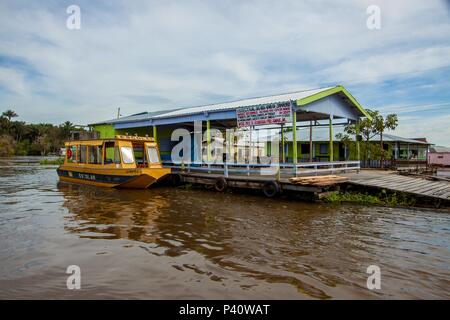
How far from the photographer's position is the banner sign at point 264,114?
43.7ft

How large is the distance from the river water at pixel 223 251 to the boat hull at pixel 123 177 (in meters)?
4.35

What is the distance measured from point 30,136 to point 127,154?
81.3 meters

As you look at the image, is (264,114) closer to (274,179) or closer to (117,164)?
(274,179)

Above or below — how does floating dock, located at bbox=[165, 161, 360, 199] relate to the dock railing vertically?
below

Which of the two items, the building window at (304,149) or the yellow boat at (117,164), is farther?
the building window at (304,149)

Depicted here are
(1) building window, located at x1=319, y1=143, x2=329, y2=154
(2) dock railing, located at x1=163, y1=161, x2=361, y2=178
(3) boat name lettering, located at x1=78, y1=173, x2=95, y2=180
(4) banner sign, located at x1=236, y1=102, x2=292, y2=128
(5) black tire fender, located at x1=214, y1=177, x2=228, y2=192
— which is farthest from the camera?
(1) building window, located at x1=319, y1=143, x2=329, y2=154

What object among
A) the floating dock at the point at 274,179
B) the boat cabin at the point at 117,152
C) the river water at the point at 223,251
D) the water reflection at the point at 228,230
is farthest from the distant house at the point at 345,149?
the river water at the point at 223,251

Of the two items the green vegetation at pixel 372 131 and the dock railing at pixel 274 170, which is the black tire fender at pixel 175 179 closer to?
the dock railing at pixel 274 170

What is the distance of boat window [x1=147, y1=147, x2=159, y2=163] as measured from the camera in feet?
54.5

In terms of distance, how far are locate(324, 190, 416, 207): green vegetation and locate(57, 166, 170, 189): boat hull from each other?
8.07 metres

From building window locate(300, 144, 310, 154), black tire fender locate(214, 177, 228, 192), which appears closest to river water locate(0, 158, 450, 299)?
black tire fender locate(214, 177, 228, 192)

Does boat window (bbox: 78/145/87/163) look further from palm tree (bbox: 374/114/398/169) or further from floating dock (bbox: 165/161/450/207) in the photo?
palm tree (bbox: 374/114/398/169)

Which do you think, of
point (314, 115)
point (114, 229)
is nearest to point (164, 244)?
point (114, 229)
